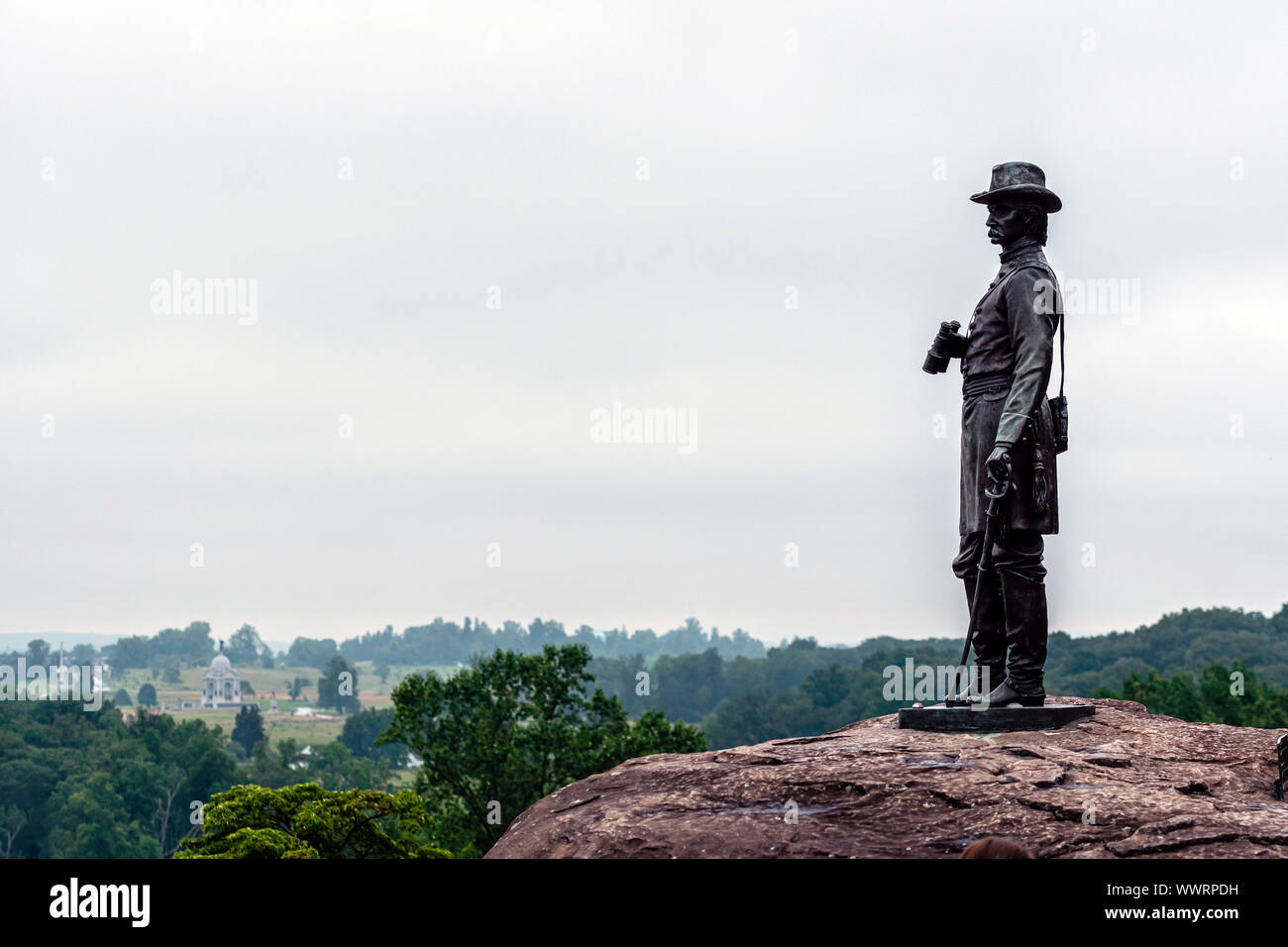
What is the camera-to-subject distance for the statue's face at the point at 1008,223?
11.7 meters

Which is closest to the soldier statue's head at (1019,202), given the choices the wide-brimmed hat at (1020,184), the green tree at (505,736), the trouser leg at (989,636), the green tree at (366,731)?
the wide-brimmed hat at (1020,184)

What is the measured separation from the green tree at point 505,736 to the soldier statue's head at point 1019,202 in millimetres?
26758

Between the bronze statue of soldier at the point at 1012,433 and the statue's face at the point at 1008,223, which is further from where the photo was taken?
the statue's face at the point at 1008,223

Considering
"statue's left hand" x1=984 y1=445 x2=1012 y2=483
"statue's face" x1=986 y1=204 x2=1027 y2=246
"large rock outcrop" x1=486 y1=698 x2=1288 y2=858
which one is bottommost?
"large rock outcrop" x1=486 y1=698 x2=1288 y2=858

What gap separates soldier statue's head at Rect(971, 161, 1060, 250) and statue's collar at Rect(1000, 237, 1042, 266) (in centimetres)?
3

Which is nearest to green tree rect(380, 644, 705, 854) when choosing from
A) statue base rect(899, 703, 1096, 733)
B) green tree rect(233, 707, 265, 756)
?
statue base rect(899, 703, 1096, 733)

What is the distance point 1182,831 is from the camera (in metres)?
8.02

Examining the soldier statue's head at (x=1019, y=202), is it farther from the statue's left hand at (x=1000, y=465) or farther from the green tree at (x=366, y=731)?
the green tree at (x=366, y=731)

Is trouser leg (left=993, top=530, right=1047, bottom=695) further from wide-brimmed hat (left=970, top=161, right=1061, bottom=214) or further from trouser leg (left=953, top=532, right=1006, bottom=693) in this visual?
wide-brimmed hat (left=970, top=161, right=1061, bottom=214)

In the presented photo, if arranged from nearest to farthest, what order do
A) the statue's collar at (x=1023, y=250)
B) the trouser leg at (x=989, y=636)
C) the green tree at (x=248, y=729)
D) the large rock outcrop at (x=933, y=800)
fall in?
1. the large rock outcrop at (x=933, y=800)
2. the trouser leg at (x=989, y=636)
3. the statue's collar at (x=1023, y=250)
4. the green tree at (x=248, y=729)

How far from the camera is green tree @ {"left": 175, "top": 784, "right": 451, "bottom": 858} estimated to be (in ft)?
74.3
